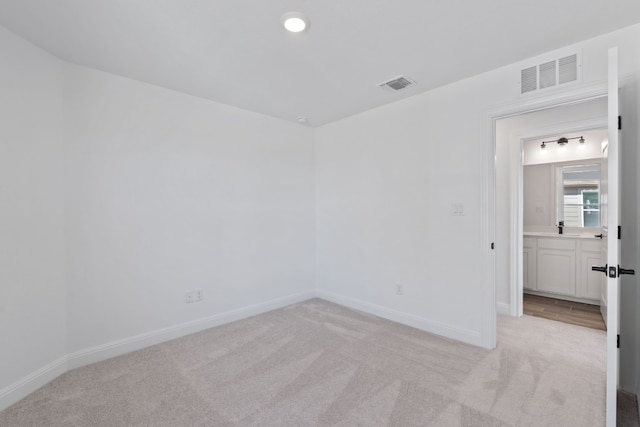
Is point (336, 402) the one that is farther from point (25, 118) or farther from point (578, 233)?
point (578, 233)

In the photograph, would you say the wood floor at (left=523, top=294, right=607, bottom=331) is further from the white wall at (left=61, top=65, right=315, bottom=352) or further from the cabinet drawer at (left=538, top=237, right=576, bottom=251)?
the white wall at (left=61, top=65, right=315, bottom=352)

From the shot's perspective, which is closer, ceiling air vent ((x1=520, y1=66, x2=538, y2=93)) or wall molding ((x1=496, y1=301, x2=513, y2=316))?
ceiling air vent ((x1=520, y1=66, x2=538, y2=93))

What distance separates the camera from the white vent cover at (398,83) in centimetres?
276

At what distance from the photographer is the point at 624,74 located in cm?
203

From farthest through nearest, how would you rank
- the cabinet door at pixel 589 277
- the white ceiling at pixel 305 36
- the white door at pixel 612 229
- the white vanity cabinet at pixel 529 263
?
the white vanity cabinet at pixel 529 263
the cabinet door at pixel 589 277
the white ceiling at pixel 305 36
the white door at pixel 612 229

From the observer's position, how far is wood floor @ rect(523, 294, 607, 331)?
10.8 ft

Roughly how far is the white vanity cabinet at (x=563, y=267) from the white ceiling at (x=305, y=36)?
2.97 metres

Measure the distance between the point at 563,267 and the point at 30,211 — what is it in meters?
5.85

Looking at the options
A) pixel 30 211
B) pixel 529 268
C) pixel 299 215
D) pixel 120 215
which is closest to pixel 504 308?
pixel 529 268

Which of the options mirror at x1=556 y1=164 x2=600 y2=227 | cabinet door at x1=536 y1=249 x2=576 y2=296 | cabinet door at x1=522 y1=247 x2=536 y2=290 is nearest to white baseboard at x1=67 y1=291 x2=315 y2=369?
cabinet door at x1=522 y1=247 x2=536 y2=290

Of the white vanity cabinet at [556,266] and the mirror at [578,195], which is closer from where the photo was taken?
the white vanity cabinet at [556,266]

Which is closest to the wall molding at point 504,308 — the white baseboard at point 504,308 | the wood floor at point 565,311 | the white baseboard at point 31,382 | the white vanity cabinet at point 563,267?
the white baseboard at point 504,308

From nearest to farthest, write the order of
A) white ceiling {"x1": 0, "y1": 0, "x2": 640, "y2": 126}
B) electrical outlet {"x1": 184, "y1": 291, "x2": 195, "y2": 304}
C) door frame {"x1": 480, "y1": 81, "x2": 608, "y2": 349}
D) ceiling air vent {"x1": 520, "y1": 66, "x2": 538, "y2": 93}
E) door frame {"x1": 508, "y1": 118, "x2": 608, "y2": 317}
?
white ceiling {"x1": 0, "y1": 0, "x2": 640, "y2": 126}, ceiling air vent {"x1": 520, "y1": 66, "x2": 538, "y2": 93}, door frame {"x1": 480, "y1": 81, "x2": 608, "y2": 349}, electrical outlet {"x1": 184, "y1": 291, "x2": 195, "y2": 304}, door frame {"x1": 508, "y1": 118, "x2": 608, "y2": 317}

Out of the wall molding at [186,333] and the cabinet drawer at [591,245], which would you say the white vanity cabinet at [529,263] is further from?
the wall molding at [186,333]
